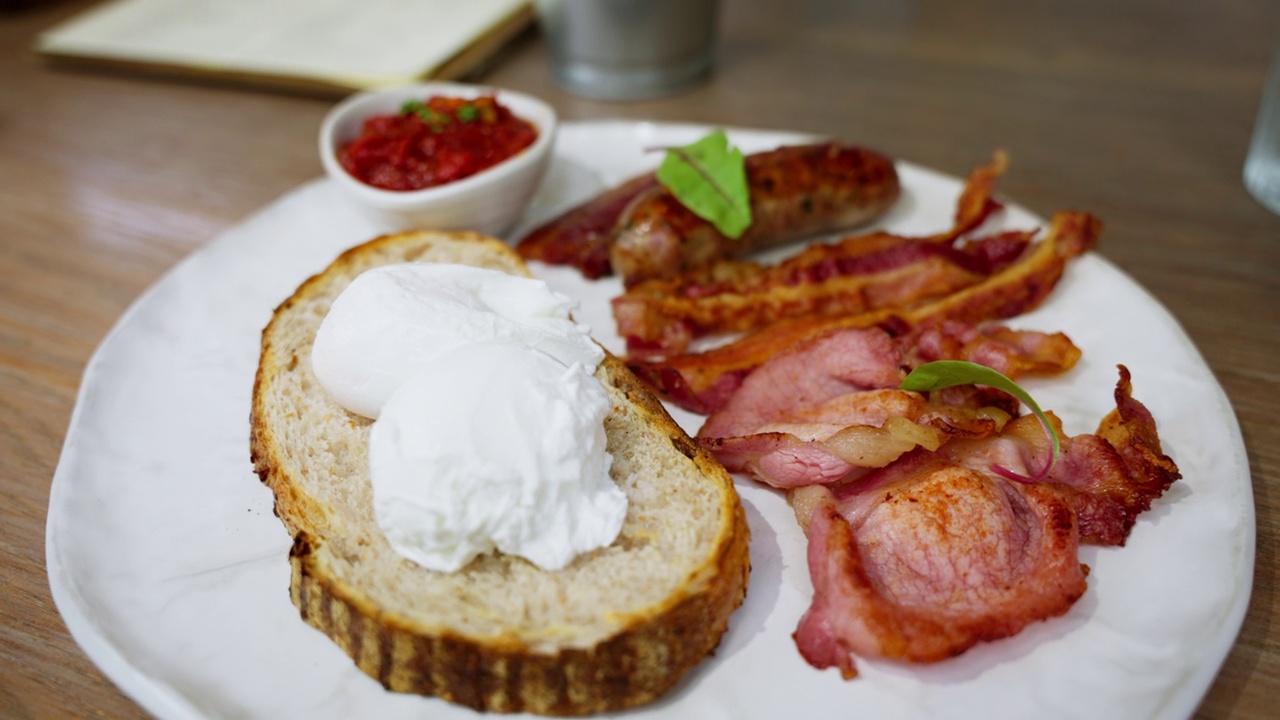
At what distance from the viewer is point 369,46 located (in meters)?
4.54

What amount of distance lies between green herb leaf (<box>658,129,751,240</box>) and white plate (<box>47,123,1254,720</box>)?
0.55 metres

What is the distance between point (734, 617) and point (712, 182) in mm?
1557

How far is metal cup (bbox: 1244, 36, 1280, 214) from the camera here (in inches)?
133

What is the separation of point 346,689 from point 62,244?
2573 millimetres

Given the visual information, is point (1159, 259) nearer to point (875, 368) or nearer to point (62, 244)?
point (875, 368)

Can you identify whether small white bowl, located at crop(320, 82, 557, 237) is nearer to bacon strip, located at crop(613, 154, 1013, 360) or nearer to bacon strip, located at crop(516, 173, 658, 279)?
bacon strip, located at crop(516, 173, 658, 279)

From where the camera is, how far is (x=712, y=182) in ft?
9.68

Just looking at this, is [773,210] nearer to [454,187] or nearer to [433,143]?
[454,187]

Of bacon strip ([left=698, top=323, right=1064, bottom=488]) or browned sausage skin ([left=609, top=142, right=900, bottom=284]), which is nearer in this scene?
bacon strip ([left=698, top=323, right=1064, bottom=488])

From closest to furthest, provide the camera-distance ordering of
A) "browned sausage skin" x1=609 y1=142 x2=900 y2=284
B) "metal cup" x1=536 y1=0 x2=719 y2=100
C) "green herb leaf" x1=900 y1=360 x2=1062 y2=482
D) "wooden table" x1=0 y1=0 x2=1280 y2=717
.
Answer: "green herb leaf" x1=900 y1=360 x2=1062 y2=482, "wooden table" x1=0 y1=0 x2=1280 y2=717, "browned sausage skin" x1=609 y1=142 x2=900 y2=284, "metal cup" x1=536 y1=0 x2=719 y2=100

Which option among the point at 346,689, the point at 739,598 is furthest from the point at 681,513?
the point at 346,689

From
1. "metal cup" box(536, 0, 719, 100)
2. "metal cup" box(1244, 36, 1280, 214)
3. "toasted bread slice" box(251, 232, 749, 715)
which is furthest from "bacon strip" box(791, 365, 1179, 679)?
"metal cup" box(536, 0, 719, 100)

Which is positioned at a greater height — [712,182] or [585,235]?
[712,182]

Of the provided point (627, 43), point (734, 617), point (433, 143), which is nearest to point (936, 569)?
point (734, 617)
